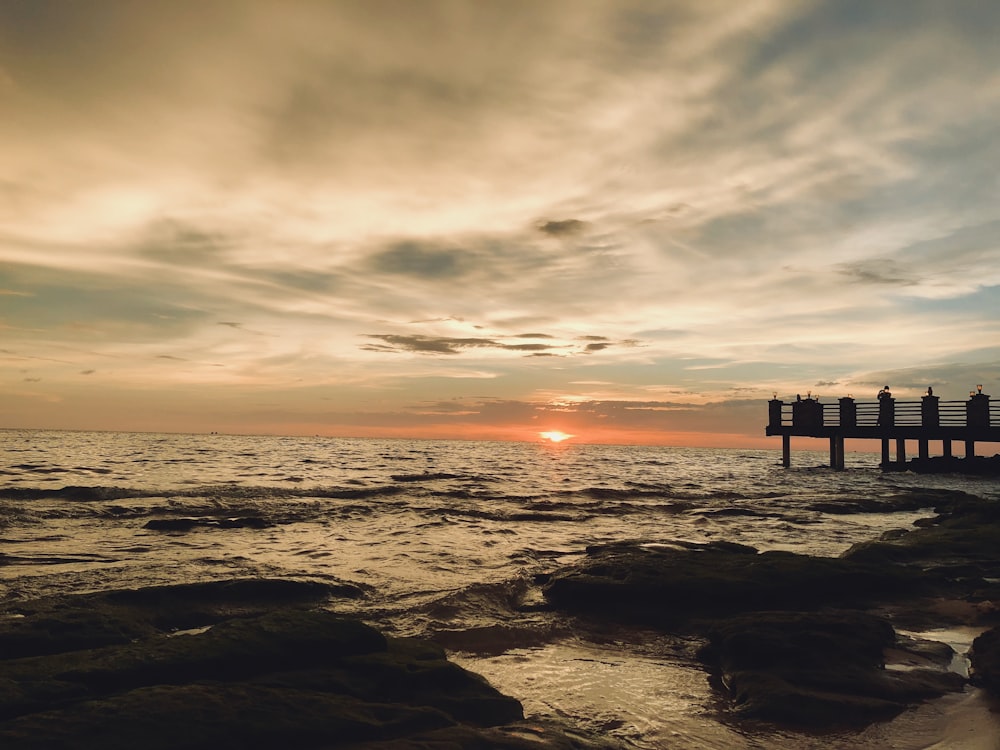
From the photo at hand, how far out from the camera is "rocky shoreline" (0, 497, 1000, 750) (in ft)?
14.4

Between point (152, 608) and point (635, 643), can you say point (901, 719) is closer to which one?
point (635, 643)

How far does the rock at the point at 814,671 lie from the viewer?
18.3 feet

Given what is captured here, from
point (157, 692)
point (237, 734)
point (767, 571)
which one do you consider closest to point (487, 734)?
point (237, 734)

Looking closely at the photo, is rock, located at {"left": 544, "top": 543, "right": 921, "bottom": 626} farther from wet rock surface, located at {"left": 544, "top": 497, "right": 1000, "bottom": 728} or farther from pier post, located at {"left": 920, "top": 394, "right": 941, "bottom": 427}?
pier post, located at {"left": 920, "top": 394, "right": 941, "bottom": 427}

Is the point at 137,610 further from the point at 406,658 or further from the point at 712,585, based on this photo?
the point at 712,585

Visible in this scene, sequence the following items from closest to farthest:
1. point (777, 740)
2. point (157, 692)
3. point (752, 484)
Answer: point (157, 692), point (777, 740), point (752, 484)

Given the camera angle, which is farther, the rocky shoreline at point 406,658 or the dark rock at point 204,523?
the dark rock at point 204,523

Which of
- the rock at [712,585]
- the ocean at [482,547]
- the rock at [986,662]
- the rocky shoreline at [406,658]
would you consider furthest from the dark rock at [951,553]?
the rock at [986,662]

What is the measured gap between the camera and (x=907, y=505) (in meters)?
24.3

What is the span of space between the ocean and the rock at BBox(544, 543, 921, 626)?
0.72 metres

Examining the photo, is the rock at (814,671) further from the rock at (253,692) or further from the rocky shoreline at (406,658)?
the rock at (253,692)

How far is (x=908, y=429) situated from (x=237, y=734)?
44.9 meters

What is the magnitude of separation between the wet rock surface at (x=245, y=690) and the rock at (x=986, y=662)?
4002 mm

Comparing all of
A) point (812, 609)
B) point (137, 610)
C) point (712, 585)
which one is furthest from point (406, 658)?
point (812, 609)
